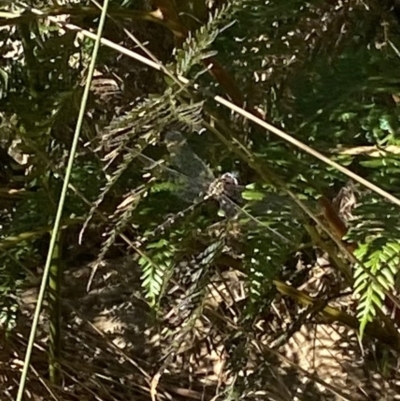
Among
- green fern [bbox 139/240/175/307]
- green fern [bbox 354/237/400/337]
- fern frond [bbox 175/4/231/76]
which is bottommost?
green fern [bbox 139/240/175/307]

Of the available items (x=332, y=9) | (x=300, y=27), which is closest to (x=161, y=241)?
(x=300, y=27)

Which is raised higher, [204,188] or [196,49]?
[196,49]

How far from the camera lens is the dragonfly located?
33.6 inches

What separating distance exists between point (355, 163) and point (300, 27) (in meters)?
0.21

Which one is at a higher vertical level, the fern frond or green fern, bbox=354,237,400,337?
the fern frond

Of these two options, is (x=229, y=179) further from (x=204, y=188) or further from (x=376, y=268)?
(x=376, y=268)

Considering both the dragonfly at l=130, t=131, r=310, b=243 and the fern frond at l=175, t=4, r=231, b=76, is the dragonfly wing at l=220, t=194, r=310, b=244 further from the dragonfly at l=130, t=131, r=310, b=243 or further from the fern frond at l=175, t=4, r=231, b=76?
the fern frond at l=175, t=4, r=231, b=76

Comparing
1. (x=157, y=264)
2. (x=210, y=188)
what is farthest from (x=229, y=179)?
(x=157, y=264)

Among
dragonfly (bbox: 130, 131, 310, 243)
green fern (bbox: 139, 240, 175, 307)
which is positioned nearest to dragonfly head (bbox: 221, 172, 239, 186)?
dragonfly (bbox: 130, 131, 310, 243)

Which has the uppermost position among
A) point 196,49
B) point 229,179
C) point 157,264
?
point 196,49

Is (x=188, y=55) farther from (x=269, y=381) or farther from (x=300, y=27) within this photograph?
(x=269, y=381)

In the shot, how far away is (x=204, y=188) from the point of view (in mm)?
879

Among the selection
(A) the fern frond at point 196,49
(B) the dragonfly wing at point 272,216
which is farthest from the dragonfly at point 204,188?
(A) the fern frond at point 196,49

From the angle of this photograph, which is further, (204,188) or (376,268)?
(204,188)
